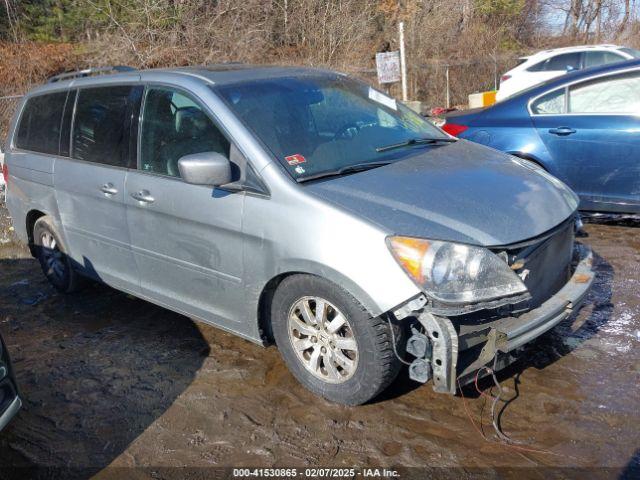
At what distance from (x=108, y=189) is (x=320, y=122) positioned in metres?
1.62

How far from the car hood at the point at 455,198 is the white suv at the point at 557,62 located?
11697 millimetres

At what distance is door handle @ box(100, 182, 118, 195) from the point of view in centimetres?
420

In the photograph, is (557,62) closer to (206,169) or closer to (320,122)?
(320,122)

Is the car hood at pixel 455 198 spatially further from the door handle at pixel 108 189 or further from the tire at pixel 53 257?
the tire at pixel 53 257

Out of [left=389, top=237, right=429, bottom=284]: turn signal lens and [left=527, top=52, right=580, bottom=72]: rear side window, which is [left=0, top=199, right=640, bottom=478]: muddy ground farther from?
[left=527, top=52, right=580, bottom=72]: rear side window

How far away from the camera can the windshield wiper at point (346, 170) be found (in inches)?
Result: 131

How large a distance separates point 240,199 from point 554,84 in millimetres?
4008

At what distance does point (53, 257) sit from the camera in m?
5.36

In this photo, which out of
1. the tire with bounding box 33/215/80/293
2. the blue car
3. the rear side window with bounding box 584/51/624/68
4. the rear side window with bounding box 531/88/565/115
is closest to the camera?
the tire with bounding box 33/215/80/293

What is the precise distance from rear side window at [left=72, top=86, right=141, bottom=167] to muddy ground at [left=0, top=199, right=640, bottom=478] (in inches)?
53.6

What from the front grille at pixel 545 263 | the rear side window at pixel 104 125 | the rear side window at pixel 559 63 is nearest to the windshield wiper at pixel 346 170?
the front grille at pixel 545 263

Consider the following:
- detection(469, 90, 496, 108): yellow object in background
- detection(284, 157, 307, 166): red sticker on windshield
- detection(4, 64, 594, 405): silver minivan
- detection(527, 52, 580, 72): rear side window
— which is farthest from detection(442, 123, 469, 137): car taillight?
detection(469, 90, 496, 108): yellow object in background

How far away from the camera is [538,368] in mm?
3611

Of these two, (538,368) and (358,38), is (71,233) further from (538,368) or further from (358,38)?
(358,38)
